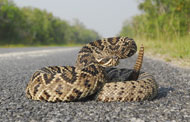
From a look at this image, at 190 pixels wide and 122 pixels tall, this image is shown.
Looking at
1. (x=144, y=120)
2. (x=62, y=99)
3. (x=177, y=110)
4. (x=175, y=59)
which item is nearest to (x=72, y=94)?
(x=62, y=99)

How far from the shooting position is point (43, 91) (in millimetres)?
4176

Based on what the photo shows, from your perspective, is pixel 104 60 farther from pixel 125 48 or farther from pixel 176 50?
pixel 176 50

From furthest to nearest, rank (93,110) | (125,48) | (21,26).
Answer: (21,26)
(125,48)
(93,110)

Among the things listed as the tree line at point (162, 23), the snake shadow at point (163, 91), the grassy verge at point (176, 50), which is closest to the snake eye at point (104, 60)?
the snake shadow at point (163, 91)

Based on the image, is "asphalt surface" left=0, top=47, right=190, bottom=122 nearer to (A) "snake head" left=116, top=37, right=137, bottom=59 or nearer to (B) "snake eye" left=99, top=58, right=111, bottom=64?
(B) "snake eye" left=99, top=58, right=111, bottom=64

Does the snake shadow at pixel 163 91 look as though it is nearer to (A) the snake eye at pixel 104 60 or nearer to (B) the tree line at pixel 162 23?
(A) the snake eye at pixel 104 60

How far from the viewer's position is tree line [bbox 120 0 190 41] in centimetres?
1375

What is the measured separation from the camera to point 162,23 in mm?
21516

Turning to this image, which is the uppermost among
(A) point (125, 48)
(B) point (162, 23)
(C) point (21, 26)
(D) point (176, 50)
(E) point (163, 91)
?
(C) point (21, 26)

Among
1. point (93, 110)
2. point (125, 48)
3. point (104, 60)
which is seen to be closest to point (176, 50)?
point (125, 48)

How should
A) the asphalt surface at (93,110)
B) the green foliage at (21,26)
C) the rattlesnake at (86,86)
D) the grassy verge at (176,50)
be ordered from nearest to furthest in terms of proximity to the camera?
the asphalt surface at (93,110) < the rattlesnake at (86,86) < the grassy verge at (176,50) < the green foliage at (21,26)

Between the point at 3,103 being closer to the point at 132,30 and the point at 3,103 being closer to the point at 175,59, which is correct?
the point at 175,59

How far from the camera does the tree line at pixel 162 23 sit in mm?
13750

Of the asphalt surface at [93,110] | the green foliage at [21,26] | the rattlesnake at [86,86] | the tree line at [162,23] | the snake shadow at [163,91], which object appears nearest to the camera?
the asphalt surface at [93,110]
